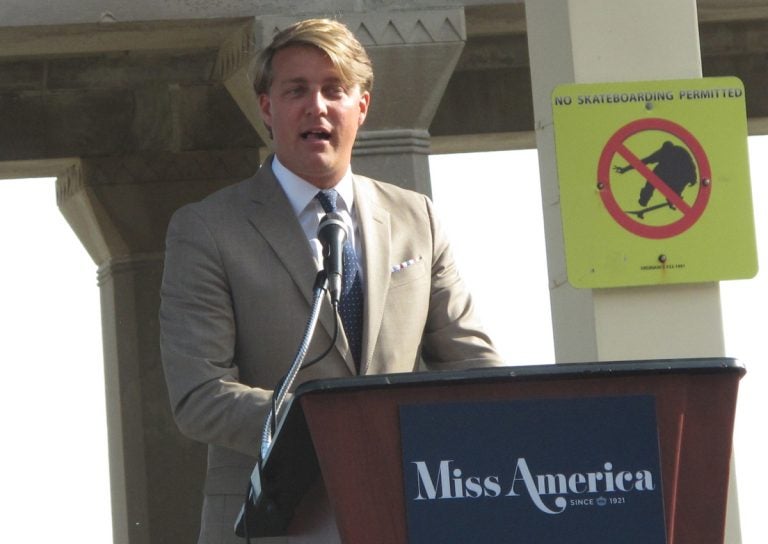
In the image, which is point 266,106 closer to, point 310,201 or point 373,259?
point 310,201

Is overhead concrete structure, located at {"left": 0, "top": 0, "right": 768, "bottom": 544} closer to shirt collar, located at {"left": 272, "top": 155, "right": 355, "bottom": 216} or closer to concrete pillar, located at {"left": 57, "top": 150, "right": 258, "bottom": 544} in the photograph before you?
concrete pillar, located at {"left": 57, "top": 150, "right": 258, "bottom": 544}

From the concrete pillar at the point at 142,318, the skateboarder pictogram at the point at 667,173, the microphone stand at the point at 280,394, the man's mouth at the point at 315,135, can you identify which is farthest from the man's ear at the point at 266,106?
the concrete pillar at the point at 142,318

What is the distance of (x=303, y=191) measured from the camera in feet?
11.4

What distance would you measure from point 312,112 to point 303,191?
6.6 inches

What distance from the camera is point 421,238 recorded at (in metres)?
3.56

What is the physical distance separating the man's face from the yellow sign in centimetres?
156

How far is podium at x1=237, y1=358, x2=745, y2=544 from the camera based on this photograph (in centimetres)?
249

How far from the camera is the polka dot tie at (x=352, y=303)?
331 centimetres

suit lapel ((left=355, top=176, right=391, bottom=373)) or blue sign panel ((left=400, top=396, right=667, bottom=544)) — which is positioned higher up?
suit lapel ((left=355, top=176, right=391, bottom=373))

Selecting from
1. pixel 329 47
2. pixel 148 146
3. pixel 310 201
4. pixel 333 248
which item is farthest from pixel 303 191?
pixel 148 146

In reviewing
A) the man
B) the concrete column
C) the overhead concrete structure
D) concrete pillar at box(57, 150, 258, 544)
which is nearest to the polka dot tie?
the man

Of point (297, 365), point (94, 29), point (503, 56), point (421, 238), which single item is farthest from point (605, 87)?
point (503, 56)

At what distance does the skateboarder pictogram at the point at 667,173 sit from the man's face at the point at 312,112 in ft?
5.38

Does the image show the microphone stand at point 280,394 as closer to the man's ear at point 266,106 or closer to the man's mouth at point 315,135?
the man's mouth at point 315,135
